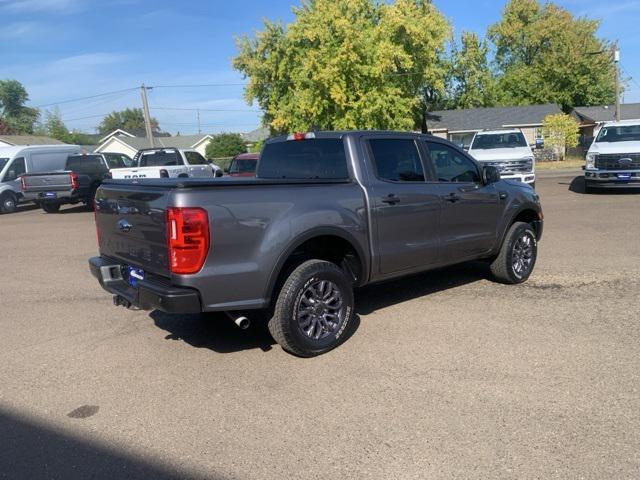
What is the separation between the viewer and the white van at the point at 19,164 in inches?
742

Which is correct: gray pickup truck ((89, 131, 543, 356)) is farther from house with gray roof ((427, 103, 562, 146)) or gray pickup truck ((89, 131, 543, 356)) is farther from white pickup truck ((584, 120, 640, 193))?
house with gray roof ((427, 103, 562, 146))

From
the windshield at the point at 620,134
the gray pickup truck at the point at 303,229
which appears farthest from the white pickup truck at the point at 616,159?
the gray pickup truck at the point at 303,229

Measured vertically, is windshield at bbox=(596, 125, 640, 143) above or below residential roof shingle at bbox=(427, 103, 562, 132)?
below

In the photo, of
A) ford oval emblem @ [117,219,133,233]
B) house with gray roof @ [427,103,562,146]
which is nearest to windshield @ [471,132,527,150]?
ford oval emblem @ [117,219,133,233]

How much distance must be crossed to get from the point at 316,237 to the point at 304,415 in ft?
5.23

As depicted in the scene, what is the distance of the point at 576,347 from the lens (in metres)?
4.65

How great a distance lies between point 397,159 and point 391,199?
21.9 inches

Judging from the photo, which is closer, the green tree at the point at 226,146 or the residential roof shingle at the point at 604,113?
the residential roof shingle at the point at 604,113

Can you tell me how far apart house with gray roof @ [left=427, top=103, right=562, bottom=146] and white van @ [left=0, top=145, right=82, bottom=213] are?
3680 centimetres

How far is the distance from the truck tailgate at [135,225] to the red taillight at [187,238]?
0.10 meters

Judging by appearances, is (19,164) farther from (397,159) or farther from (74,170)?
(397,159)

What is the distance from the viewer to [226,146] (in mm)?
59500

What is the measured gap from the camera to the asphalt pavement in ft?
10.3

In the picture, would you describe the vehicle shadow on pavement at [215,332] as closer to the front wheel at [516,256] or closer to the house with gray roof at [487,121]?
the front wheel at [516,256]
